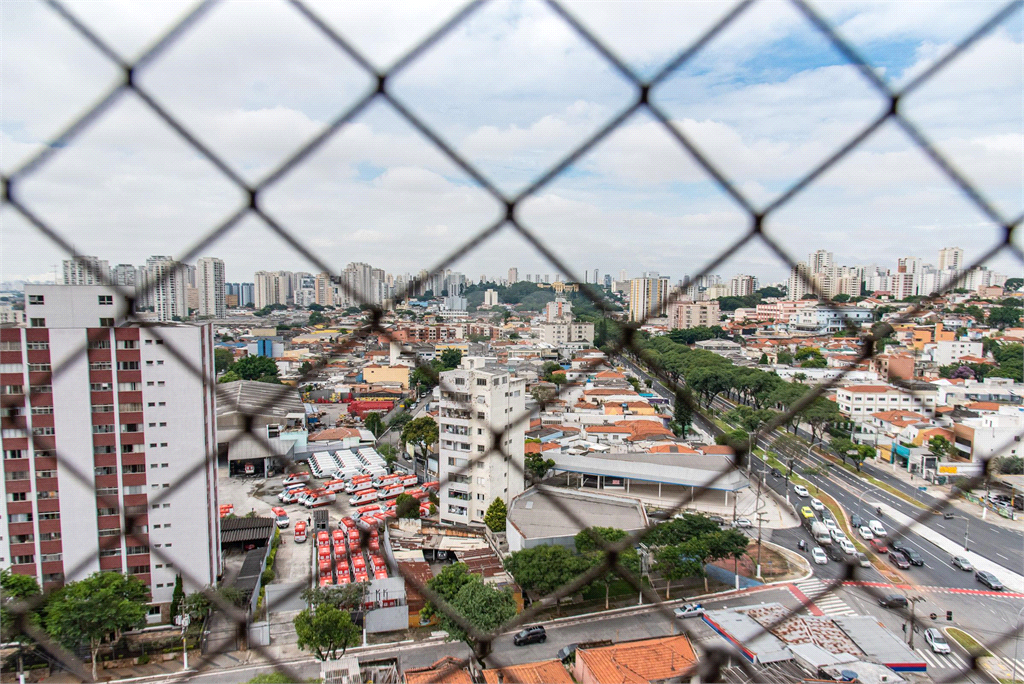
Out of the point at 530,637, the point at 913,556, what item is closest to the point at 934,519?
the point at 913,556

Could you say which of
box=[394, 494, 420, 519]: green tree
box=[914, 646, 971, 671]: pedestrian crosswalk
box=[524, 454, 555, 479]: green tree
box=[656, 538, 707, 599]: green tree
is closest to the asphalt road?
box=[656, 538, 707, 599]: green tree

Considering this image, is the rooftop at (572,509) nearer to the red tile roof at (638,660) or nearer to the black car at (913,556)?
the red tile roof at (638,660)

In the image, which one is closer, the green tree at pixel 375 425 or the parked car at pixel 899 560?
the parked car at pixel 899 560

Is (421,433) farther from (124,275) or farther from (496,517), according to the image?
(124,275)

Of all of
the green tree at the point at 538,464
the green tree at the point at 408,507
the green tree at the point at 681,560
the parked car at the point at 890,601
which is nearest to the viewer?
the parked car at the point at 890,601

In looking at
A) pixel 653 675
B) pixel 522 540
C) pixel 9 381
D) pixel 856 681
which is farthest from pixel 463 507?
pixel 9 381

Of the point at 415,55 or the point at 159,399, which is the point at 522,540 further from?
the point at 415,55

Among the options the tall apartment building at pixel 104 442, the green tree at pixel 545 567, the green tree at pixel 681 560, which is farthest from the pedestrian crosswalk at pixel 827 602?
the tall apartment building at pixel 104 442

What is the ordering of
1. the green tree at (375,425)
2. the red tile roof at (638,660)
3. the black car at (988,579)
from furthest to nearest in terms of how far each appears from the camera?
the green tree at (375,425) → the black car at (988,579) → the red tile roof at (638,660)

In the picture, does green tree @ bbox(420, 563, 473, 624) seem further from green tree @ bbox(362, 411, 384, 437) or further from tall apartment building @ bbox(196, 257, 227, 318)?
green tree @ bbox(362, 411, 384, 437)
